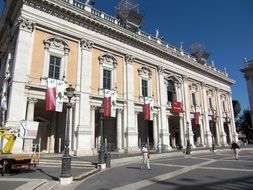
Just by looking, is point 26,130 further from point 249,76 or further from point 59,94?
point 249,76

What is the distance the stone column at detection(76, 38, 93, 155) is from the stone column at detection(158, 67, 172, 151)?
34.2ft

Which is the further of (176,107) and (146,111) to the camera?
(176,107)

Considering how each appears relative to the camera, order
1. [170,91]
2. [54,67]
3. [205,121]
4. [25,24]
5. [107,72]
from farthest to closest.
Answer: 1. [205,121]
2. [170,91]
3. [107,72]
4. [54,67]
5. [25,24]

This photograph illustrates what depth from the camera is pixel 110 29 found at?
2638cm

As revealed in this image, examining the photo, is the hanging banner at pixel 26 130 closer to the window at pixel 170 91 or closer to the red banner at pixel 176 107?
the red banner at pixel 176 107

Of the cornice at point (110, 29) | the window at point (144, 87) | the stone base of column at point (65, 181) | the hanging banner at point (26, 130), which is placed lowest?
the stone base of column at point (65, 181)

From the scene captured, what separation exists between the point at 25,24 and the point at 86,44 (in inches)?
239

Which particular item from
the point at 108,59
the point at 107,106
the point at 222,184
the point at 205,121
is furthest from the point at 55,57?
the point at 205,121

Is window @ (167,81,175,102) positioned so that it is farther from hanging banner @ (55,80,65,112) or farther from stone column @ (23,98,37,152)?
stone column @ (23,98,37,152)

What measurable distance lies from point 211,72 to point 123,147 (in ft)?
81.0

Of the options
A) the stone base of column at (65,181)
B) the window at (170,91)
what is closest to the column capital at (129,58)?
the window at (170,91)

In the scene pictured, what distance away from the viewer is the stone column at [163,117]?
29.1 m

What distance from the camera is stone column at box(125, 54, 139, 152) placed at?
25178 millimetres

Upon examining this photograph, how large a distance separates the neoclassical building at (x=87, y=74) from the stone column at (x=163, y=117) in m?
0.13
